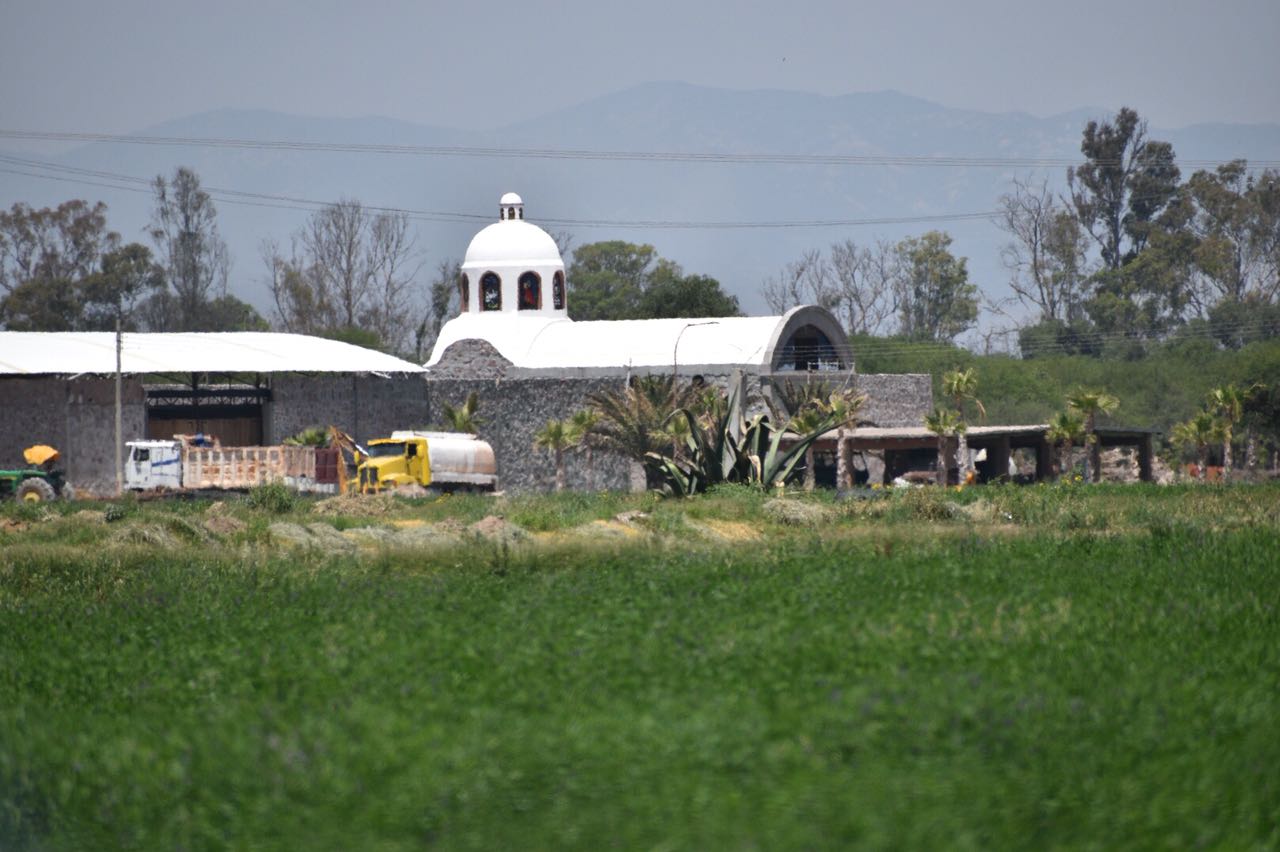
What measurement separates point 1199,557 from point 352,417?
3870 centimetres

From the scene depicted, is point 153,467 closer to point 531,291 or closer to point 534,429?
point 534,429

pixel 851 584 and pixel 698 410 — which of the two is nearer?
pixel 851 584

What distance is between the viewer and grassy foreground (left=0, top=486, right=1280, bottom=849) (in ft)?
27.6

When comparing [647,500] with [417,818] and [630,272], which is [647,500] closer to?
[417,818]

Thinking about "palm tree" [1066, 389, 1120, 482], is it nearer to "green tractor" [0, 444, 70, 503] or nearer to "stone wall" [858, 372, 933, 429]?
"stone wall" [858, 372, 933, 429]

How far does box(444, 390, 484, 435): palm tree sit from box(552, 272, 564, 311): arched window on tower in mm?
7379

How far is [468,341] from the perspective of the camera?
55.8 meters

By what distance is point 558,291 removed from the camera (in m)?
61.6

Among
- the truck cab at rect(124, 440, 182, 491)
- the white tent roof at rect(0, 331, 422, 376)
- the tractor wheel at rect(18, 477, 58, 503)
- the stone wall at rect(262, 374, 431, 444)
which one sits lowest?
the tractor wheel at rect(18, 477, 58, 503)

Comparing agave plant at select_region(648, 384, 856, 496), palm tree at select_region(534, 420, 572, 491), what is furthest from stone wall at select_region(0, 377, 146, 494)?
agave plant at select_region(648, 384, 856, 496)

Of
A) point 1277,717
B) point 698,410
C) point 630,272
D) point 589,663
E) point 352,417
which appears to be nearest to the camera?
point 1277,717

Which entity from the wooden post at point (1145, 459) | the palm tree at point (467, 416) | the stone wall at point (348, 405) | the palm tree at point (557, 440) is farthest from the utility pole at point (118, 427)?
the wooden post at point (1145, 459)

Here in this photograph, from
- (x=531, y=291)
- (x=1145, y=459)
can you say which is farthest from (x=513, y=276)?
(x=1145, y=459)

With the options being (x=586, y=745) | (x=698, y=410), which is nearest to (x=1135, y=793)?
(x=586, y=745)
